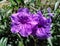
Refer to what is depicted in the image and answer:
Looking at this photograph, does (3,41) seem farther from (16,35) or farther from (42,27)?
(42,27)

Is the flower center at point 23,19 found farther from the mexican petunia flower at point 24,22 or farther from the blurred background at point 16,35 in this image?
the blurred background at point 16,35

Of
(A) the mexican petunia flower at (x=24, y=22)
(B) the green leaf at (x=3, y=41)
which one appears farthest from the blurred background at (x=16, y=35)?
(A) the mexican petunia flower at (x=24, y=22)

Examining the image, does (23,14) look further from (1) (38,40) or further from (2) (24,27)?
(1) (38,40)

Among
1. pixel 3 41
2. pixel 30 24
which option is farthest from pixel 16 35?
pixel 30 24

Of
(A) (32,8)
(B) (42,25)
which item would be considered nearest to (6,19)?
(A) (32,8)

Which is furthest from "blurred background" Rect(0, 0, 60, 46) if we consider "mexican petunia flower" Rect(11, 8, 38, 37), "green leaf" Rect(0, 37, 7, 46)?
"mexican petunia flower" Rect(11, 8, 38, 37)

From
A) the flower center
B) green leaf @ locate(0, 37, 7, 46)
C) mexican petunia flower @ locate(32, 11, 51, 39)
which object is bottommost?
green leaf @ locate(0, 37, 7, 46)

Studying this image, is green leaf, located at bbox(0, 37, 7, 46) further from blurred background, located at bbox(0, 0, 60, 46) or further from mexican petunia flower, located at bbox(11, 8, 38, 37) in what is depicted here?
mexican petunia flower, located at bbox(11, 8, 38, 37)
